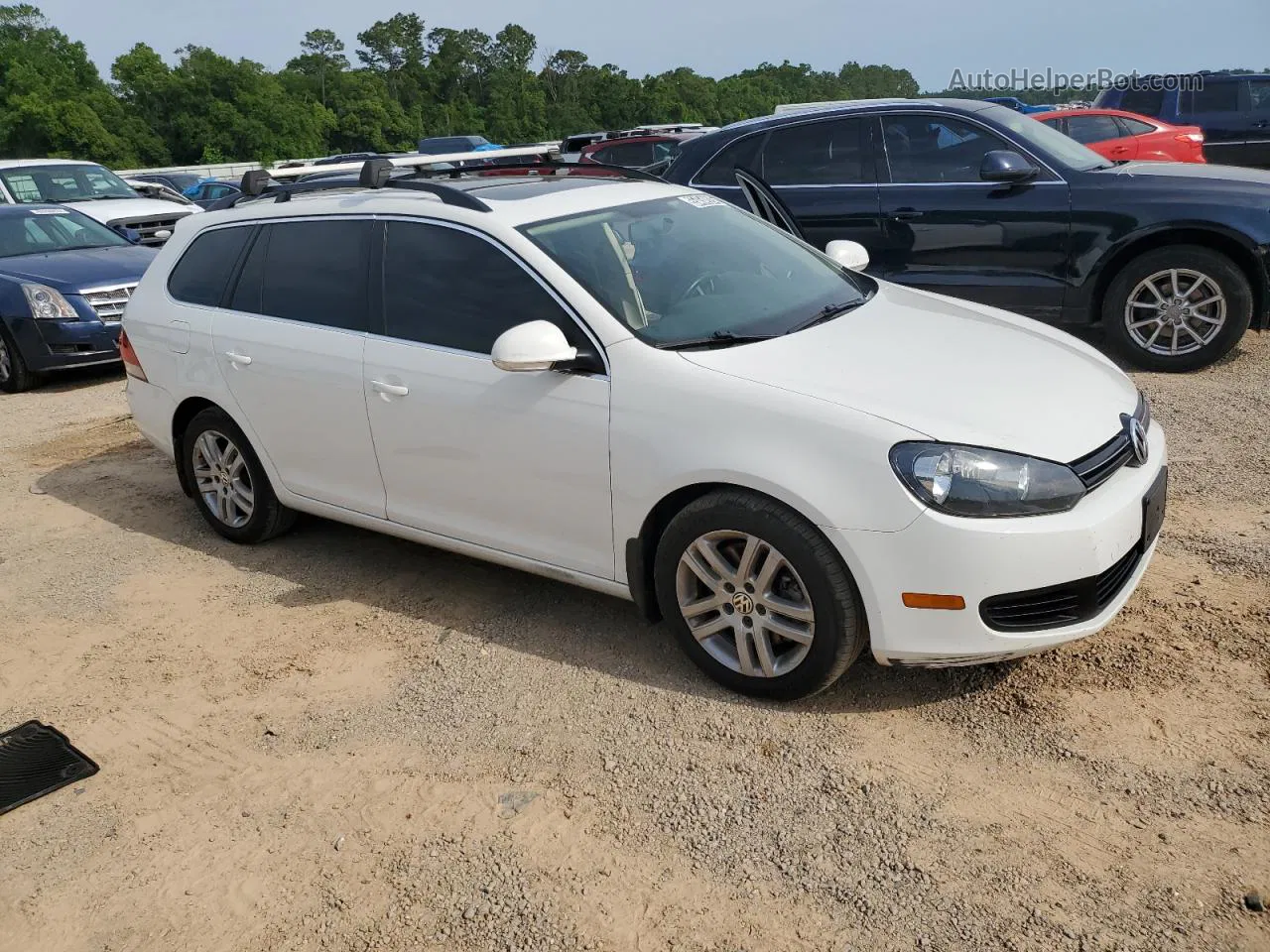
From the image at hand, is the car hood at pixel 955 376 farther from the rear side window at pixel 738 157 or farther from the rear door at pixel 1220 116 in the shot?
the rear door at pixel 1220 116

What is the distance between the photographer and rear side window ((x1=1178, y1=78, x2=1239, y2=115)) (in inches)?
615

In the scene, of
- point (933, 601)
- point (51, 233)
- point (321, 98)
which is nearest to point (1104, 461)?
point (933, 601)

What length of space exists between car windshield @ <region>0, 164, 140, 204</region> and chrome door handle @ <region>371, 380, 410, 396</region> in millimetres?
11489

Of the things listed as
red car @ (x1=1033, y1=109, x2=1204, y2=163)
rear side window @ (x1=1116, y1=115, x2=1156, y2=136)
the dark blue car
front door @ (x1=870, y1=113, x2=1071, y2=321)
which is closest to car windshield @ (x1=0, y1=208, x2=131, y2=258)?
the dark blue car

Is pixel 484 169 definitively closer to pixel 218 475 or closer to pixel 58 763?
pixel 218 475

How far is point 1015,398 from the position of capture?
3.54m

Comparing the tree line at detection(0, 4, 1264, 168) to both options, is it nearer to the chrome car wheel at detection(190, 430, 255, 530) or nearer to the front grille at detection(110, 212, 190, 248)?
the front grille at detection(110, 212, 190, 248)

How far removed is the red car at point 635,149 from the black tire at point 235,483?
12.4 metres

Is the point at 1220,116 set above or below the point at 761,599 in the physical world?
above

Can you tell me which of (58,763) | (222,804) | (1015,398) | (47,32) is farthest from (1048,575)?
(47,32)

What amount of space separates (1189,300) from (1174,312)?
4.5 inches

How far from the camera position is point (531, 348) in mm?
3705

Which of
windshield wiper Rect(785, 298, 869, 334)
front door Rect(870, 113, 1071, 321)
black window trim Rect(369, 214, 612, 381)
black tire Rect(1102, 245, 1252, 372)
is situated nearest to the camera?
black window trim Rect(369, 214, 612, 381)

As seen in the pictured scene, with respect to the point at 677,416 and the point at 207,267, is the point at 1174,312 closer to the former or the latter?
the point at 677,416
